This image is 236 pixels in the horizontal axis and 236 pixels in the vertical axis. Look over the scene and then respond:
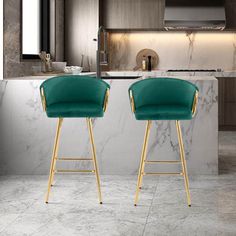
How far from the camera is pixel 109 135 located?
211 inches

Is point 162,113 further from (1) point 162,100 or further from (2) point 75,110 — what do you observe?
(2) point 75,110

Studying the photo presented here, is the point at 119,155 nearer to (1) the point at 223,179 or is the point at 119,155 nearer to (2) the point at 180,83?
(1) the point at 223,179

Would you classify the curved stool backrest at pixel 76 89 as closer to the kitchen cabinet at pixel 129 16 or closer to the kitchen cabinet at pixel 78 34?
the kitchen cabinet at pixel 78 34

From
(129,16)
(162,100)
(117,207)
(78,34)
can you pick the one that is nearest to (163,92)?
(162,100)

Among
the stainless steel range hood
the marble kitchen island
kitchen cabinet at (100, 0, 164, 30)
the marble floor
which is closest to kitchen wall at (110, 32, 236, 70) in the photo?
kitchen cabinet at (100, 0, 164, 30)

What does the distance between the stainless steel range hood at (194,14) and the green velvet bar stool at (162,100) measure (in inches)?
187

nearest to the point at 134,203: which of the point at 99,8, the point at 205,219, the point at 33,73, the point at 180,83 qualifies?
the point at 205,219

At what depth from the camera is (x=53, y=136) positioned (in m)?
5.39

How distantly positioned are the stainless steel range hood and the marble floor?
12.9 feet

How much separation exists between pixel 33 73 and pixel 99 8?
8.29 ft

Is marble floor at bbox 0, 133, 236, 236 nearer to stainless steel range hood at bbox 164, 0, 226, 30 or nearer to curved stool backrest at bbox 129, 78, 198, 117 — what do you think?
curved stool backrest at bbox 129, 78, 198, 117

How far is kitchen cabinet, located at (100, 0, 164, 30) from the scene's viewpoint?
9.05m

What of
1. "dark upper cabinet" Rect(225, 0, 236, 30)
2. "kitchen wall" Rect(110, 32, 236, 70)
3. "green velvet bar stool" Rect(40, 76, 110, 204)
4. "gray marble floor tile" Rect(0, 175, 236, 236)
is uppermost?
"dark upper cabinet" Rect(225, 0, 236, 30)

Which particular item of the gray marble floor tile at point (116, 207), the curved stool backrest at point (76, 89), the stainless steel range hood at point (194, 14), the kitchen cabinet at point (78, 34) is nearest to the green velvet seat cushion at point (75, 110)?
the curved stool backrest at point (76, 89)
